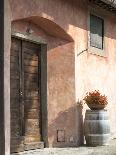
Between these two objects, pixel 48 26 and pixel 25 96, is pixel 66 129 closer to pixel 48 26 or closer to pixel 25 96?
pixel 25 96

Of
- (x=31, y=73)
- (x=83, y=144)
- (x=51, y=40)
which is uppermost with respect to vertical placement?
(x=51, y=40)

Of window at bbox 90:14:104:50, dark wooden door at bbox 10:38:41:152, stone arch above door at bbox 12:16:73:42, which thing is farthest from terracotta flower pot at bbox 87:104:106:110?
window at bbox 90:14:104:50

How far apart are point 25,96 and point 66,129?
4.98ft

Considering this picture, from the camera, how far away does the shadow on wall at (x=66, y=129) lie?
36.8ft

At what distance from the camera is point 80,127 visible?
11.7 meters

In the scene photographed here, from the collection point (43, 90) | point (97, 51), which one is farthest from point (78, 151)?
point (97, 51)

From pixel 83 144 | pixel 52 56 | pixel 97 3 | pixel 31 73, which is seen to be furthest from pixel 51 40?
pixel 83 144

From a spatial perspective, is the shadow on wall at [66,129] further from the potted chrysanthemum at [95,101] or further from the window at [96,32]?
the window at [96,32]

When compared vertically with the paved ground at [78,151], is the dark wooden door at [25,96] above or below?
above

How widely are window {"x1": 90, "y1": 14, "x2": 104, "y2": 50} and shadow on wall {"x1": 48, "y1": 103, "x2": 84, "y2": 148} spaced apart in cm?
226

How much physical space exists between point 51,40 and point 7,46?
2.76 metres

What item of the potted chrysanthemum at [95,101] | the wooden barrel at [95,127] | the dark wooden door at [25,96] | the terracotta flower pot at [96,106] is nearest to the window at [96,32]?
the potted chrysanthemum at [95,101]

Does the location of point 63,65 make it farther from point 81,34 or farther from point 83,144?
point 83,144

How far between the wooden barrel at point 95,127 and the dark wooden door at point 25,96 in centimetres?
128
